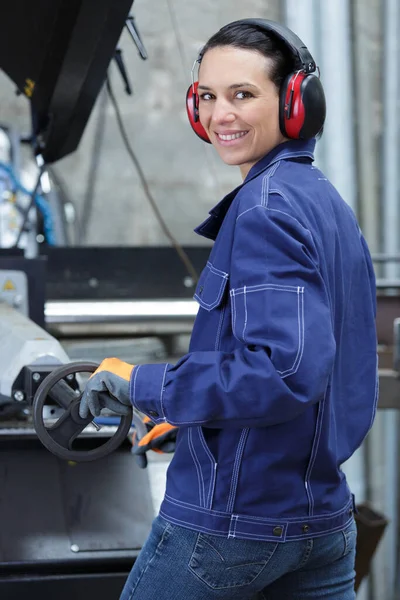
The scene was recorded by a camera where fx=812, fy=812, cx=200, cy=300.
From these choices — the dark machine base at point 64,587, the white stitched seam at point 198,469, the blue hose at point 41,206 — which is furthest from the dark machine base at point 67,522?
the blue hose at point 41,206

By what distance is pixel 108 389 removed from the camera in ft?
2.86

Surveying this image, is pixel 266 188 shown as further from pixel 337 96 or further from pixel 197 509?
pixel 337 96

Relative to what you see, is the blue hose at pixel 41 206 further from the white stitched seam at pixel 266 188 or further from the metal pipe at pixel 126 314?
the white stitched seam at pixel 266 188

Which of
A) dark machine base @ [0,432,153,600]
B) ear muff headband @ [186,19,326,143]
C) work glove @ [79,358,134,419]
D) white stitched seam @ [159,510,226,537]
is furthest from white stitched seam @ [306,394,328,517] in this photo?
dark machine base @ [0,432,153,600]

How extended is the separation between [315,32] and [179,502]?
2.94 meters

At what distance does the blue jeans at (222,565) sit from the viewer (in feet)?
2.84

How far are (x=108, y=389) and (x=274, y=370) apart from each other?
20 cm

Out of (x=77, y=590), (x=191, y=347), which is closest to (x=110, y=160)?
(x=77, y=590)

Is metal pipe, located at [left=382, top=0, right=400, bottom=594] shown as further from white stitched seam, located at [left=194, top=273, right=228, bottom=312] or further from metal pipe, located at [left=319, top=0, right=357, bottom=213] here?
white stitched seam, located at [left=194, top=273, right=228, bottom=312]

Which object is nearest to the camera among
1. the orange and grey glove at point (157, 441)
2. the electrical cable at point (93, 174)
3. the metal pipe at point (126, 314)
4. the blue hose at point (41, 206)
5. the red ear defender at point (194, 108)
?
the red ear defender at point (194, 108)

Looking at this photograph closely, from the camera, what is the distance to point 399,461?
11.6 ft

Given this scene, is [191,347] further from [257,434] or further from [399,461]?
[399,461]

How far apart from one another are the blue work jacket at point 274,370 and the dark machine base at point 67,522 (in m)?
0.45

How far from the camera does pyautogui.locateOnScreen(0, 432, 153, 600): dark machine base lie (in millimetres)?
1261
